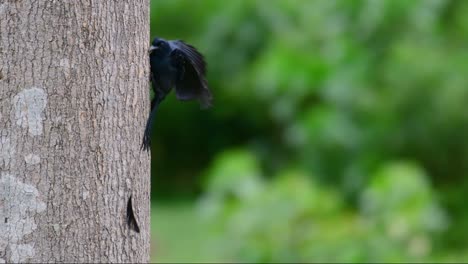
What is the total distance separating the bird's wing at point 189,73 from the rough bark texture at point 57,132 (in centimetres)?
Answer: 30

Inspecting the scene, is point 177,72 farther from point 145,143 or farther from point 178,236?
point 178,236

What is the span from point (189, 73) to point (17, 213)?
0.59 meters

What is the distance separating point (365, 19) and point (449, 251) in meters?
1.46

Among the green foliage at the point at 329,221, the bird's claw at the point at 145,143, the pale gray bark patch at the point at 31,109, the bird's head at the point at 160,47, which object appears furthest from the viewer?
the green foliage at the point at 329,221

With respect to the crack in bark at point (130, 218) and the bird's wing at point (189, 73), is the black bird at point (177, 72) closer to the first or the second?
the bird's wing at point (189, 73)

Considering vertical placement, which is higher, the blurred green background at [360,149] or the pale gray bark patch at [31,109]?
the blurred green background at [360,149]

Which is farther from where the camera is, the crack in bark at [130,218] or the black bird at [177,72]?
the black bird at [177,72]

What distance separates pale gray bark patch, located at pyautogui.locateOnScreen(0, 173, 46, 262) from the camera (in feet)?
5.58

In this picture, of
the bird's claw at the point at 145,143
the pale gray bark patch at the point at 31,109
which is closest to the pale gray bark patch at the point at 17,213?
the pale gray bark patch at the point at 31,109

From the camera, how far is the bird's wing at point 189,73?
6.60 ft

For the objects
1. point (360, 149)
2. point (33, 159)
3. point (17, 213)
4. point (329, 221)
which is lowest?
point (17, 213)

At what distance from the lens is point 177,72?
2.04m

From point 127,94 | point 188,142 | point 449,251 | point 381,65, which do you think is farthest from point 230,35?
point 127,94

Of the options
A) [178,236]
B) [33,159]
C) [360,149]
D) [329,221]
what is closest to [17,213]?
[33,159]
